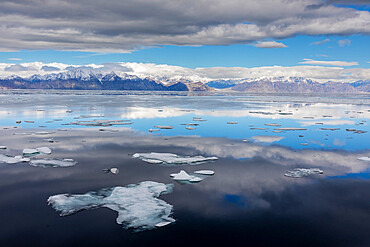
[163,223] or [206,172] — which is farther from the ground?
[206,172]

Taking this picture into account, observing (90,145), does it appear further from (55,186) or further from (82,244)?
(82,244)

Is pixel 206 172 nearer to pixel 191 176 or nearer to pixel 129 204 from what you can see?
pixel 191 176

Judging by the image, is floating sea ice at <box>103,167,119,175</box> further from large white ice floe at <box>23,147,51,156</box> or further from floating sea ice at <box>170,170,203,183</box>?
large white ice floe at <box>23,147,51,156</box>

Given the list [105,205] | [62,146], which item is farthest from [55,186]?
[62,146]

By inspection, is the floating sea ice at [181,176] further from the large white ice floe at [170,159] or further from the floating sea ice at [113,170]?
the floating sea ice at [113,170]

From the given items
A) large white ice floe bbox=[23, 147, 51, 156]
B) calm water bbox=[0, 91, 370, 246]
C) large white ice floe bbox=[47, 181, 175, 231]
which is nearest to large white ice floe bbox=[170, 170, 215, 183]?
calm water bbox=[0, 91, 370, 246]

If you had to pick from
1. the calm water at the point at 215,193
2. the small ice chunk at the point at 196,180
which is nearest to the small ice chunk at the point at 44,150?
the calm water at the point at 215,193

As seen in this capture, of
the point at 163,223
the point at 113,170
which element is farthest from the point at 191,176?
the point at 163,223

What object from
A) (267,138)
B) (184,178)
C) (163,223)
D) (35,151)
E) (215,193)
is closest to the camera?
(163,223)
